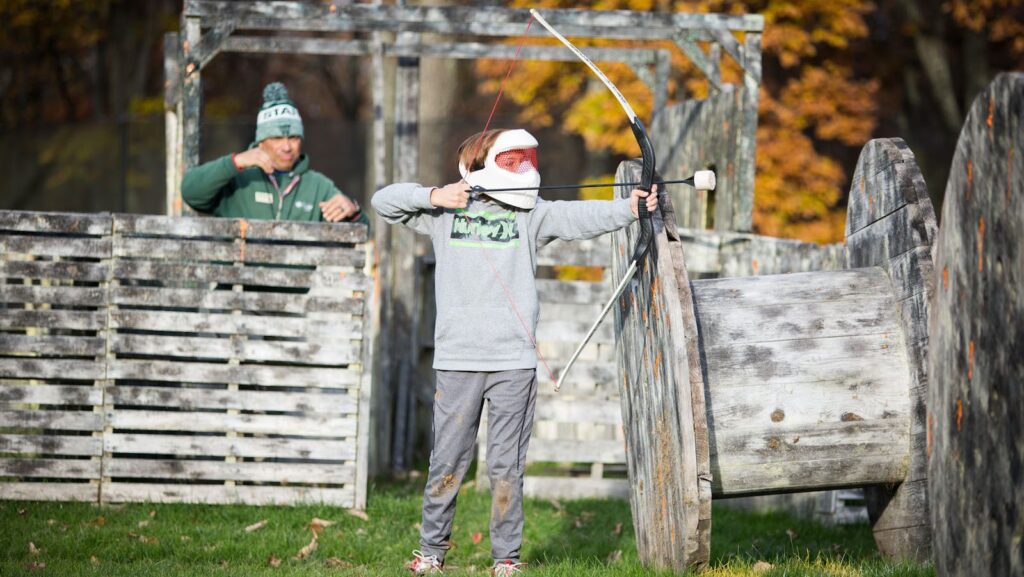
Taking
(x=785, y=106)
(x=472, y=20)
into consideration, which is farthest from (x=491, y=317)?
(x=785, y=106)

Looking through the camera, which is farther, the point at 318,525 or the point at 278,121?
the point at 278,121

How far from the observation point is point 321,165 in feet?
50.5

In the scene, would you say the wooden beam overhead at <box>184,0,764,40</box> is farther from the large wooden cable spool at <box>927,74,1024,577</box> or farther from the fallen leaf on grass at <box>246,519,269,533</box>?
the large wooden cable spool at <box>927,74,1024,577</box>

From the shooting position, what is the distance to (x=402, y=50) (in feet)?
28.3

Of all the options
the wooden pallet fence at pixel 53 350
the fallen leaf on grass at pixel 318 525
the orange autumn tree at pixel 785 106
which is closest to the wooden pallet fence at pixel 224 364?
the wooden pallet fence at pixel 53 350

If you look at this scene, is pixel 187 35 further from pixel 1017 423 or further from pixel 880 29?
pixel 880 29

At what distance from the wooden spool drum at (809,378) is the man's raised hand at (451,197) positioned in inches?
28.1

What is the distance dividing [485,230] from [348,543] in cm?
186

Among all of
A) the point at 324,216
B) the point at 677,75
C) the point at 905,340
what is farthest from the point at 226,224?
the point at 677,75

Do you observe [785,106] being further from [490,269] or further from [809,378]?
[490,269]

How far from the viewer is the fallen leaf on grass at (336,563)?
5340mm

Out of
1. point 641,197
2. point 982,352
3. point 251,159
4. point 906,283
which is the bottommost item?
point 982,352

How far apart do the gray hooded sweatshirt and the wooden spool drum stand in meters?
0.34

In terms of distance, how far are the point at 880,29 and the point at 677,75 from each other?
23.4 ft
